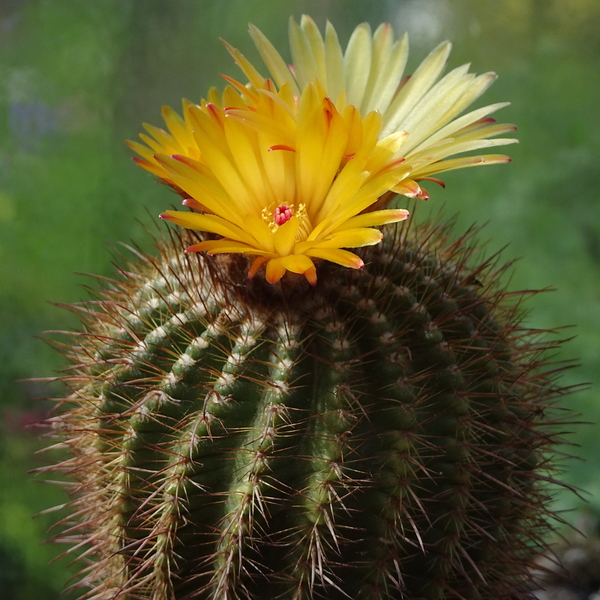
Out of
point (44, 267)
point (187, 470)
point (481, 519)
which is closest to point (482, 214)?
point (44, 267)

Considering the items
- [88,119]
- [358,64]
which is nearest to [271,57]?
[358,64]

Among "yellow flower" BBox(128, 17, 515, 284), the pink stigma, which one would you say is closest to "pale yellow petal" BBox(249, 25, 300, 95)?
"yellow flower" BBox(128, 17, 515, 284)

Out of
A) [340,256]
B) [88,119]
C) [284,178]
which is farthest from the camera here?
[88,119]

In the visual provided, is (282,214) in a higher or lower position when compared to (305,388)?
higher

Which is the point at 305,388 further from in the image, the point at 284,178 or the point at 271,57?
the point at 271,57

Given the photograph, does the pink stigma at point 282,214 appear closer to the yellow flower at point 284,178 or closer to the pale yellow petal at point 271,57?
the yellow flower at point 284,178

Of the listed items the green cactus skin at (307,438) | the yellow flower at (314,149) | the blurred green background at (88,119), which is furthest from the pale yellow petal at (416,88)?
the blurred green background at (88,119)
